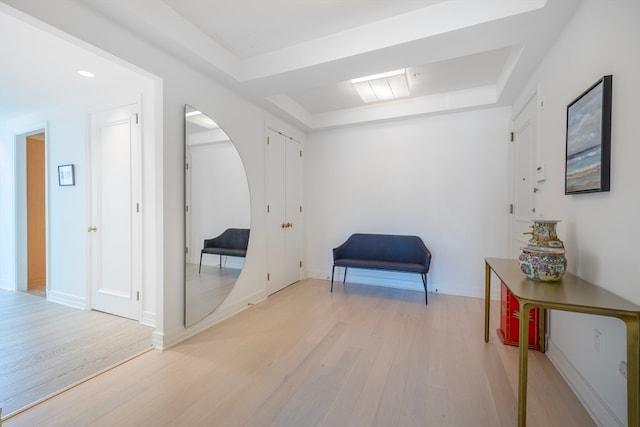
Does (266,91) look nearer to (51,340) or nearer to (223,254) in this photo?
(223,254)

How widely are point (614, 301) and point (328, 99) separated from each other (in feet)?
11.0

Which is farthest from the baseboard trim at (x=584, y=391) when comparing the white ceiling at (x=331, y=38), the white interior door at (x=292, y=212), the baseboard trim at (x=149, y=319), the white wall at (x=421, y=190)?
the baseboard trim at (x=149, y=319)

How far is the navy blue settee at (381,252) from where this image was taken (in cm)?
353

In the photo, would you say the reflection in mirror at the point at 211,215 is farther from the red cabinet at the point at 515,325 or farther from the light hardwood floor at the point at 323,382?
the red cabinet at the point at 515,325

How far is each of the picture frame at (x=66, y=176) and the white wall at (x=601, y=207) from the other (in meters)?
4.67

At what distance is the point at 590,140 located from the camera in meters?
1.53

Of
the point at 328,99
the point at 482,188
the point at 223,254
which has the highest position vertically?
the point at 328,99

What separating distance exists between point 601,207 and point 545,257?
38 centimetres

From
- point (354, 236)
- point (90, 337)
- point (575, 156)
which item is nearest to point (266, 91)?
point (354, 236)

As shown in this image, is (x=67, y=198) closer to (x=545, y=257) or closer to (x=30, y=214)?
(x=30, y=214)

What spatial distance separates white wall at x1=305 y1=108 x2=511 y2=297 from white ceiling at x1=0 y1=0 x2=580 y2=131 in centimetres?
77

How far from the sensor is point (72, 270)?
10.4 ft

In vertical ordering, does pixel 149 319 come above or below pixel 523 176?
below

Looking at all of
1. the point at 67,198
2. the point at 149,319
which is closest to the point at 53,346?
the point at 149,319
